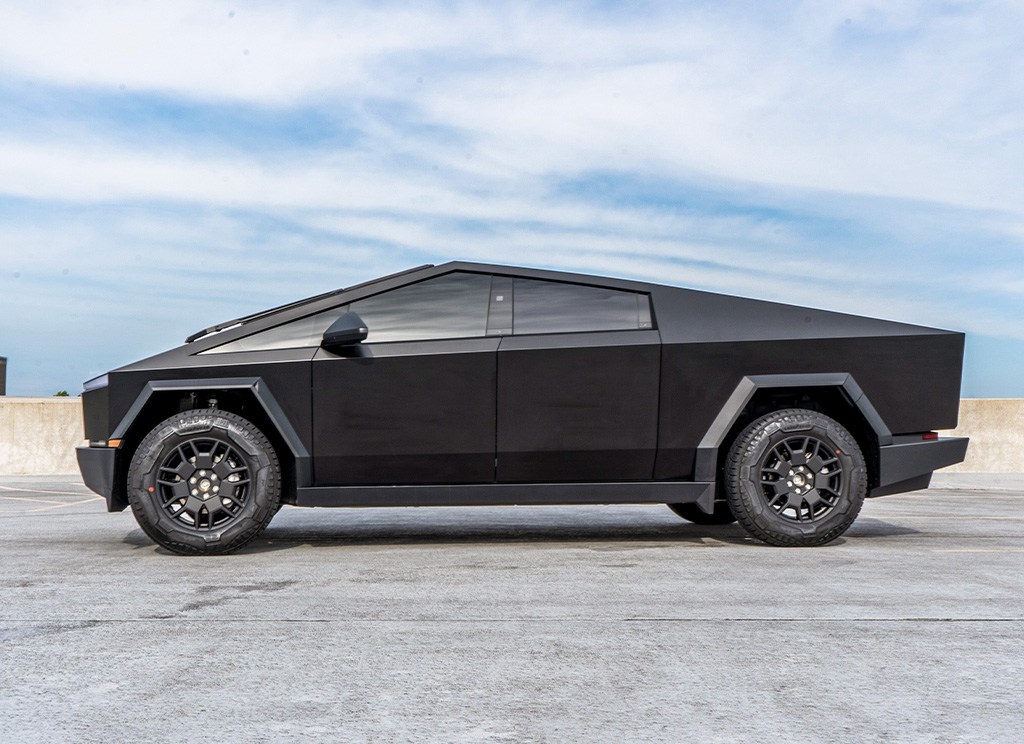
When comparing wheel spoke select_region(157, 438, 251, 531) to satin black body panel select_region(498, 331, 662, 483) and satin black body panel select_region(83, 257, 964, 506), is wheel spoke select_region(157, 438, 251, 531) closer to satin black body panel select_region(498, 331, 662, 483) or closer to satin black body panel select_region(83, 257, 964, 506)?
satin black body panel select_region(83, 257, 964, 506)

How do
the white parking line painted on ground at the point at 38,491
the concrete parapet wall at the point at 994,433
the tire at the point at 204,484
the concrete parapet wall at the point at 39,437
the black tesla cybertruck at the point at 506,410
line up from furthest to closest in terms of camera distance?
the concrete parapet wall at the point at 39,437
the concrete parapet wall at the point at 994,433
the white parking line painted on ground at the point at 38,491
the black tesla cybertruck at the point at 506,410
the tire at the point at 204,484

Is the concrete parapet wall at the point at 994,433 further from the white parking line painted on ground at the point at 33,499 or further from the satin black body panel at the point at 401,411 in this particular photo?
the white parking line painted on ground at the point at 33,499

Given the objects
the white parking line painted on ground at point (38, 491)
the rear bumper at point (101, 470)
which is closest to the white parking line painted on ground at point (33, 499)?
the white parking line painted on ground at point (38, 491)

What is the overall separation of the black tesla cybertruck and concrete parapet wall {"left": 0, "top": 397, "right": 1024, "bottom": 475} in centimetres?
752

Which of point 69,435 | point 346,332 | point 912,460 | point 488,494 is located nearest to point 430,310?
point 346,332

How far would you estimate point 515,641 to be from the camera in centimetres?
303

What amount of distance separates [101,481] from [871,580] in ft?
13.4

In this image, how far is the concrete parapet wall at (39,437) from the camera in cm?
1192

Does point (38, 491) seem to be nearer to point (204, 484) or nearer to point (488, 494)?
point (204, 484)

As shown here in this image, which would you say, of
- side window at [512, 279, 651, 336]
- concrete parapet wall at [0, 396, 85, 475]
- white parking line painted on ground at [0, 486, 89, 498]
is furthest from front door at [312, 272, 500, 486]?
concrete parapet wall at [0, 396, 85, 475]

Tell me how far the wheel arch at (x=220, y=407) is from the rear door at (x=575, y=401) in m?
1.19

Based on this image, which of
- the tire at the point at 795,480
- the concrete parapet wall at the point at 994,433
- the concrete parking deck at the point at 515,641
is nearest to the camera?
the concrete parking deck at the point at 515,641

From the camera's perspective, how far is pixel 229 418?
4.86 meters

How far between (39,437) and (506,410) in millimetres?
9595
